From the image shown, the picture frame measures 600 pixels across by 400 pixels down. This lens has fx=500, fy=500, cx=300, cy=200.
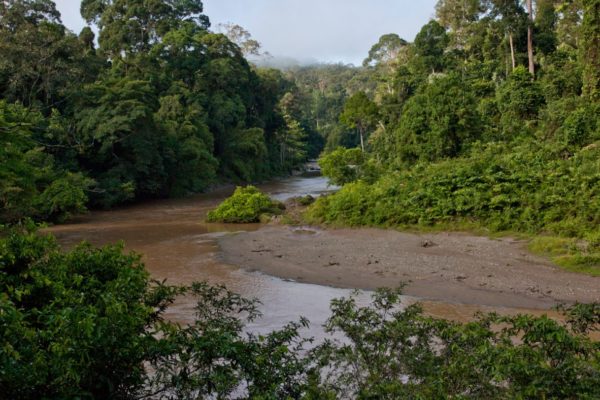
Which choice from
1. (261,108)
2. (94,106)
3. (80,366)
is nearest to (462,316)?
(80,366)

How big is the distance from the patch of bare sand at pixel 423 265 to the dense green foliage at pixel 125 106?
7439mm

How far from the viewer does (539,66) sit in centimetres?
3412

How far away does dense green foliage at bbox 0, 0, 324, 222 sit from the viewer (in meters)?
26.3

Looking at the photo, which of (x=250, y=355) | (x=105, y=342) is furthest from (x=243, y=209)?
(x=105, y=342)

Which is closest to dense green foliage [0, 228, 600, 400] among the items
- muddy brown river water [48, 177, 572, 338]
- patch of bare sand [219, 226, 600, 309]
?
muddy brown river water [48, 177, 572, 338]

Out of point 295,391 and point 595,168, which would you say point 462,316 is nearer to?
point 295,391

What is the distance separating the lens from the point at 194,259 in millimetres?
16609

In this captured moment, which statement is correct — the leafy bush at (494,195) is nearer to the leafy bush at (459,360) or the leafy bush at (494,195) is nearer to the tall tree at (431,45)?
the leafy bush at (459,360)

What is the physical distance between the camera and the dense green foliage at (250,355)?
142 inches

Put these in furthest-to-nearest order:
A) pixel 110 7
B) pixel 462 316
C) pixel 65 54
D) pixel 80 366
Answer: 1. pixel 110 7
2. pixel 65 54
3. pixel 462 316
4. pixel 80 366

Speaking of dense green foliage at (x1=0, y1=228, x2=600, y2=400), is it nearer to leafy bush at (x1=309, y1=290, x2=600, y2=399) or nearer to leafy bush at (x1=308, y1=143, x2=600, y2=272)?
leafy bush at (x1=309, y1=290, x2=600, y2=399)

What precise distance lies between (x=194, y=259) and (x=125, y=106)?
1937cm

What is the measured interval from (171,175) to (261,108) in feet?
72.0

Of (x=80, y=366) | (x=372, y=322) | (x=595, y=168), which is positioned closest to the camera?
(x=80, y=366)
